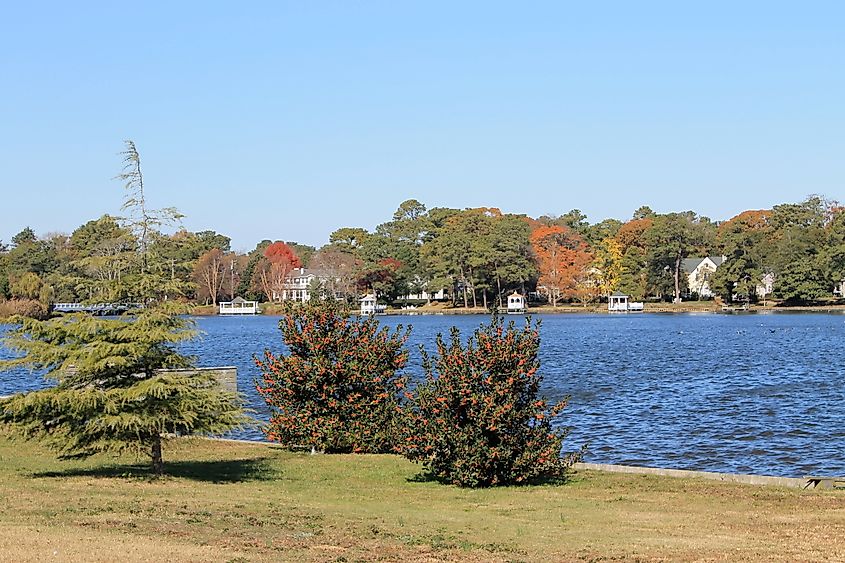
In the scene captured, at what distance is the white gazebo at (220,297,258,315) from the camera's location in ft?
575

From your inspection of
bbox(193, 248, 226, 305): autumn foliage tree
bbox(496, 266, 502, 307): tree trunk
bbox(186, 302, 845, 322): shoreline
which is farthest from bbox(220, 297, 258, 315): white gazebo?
bbox(496, 266, 502, 307): tree trunk

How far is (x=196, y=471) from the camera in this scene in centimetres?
2144

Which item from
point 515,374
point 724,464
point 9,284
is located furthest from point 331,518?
point 9,284

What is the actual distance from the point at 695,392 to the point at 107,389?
3327 cm

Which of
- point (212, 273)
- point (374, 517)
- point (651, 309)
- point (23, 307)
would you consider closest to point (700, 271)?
point (651, 309)

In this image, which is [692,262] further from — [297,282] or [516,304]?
[297,282]

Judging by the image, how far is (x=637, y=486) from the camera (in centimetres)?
2023

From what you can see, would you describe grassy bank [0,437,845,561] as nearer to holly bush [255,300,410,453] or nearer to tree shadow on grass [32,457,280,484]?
tree shadow on grass [32,457,280,484]

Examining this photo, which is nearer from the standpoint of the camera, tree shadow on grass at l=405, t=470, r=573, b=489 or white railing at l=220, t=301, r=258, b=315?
tree shadow on grass at l=405, t=470, r=573, b=489

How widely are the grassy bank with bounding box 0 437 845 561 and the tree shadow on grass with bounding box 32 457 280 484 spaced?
43 millimetres

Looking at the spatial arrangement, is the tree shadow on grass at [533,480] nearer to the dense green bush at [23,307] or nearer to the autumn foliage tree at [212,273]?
the dense green bush at [23,307]

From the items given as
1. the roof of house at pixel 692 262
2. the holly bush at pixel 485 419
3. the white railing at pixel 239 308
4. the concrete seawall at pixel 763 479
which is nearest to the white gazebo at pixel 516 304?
the roof of house at pixel 692 262

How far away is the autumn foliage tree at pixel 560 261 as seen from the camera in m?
158

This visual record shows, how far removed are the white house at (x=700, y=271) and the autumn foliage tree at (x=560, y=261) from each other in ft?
53.2
